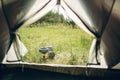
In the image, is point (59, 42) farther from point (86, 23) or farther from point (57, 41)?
point (86, 23)

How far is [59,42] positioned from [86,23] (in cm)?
250

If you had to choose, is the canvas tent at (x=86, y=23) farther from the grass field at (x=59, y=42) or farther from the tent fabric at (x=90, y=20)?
the grass field at (x=59, y=42)

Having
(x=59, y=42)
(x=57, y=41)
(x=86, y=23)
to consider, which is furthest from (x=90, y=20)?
(x=57, y=41)

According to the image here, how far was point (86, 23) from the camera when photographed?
3.70 metres

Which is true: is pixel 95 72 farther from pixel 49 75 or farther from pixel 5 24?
pixel 5 24

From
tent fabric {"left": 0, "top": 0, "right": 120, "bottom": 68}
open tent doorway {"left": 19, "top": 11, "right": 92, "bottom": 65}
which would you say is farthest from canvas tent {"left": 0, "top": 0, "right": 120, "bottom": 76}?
open tent doorway {"left": 19, "top": 11, "right": 92, "bottom": 65}

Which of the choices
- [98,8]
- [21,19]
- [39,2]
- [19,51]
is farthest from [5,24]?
[98,8]

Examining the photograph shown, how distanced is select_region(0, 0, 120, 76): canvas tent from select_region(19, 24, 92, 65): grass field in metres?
0.66

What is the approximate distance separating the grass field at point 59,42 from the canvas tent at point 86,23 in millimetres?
664

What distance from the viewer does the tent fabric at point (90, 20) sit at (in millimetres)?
2908

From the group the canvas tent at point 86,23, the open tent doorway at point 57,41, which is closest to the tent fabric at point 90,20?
the canvas tent at point 86,23

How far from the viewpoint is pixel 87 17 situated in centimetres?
361

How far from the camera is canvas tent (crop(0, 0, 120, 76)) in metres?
2.92

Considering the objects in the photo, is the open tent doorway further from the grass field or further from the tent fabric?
the tent fabric
